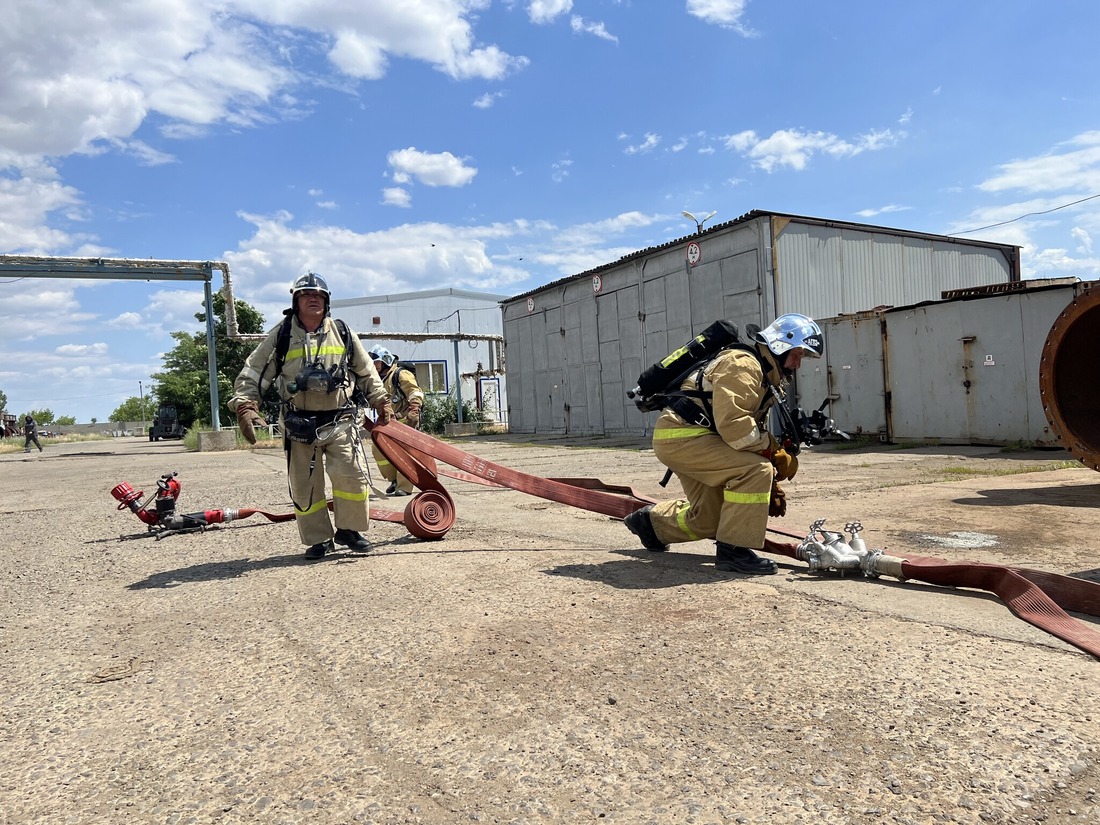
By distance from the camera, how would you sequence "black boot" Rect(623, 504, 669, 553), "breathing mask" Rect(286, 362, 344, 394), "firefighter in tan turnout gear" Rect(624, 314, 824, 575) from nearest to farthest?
"firefighter in tan turnout gear" Rect(624, 314, 824, 575) < "black boot" Rect(623, 504, 669, 553) < "breathing mask" Rect(286, 362, 344, 394)

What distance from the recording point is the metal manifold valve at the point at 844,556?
3799 mm

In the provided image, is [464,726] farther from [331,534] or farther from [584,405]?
[584,405]

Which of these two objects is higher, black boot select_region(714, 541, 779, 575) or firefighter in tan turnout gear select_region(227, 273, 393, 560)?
firefighter in tan turnout gear select_region(227, 273, 393, 560)

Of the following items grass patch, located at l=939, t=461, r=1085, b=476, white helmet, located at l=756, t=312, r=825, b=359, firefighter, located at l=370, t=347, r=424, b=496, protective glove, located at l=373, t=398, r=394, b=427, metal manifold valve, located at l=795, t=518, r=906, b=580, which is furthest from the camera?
firefighter, located at l=370, t=347, r=424, b=496

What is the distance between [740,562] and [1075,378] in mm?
4579

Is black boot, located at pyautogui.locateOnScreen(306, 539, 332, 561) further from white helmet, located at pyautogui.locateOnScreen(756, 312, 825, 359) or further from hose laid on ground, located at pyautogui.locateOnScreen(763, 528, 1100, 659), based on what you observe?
hose laid on ground, located at pyautogui.locateOnScreen(763, 528, 1100, 659)

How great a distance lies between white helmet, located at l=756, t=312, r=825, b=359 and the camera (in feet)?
13.8

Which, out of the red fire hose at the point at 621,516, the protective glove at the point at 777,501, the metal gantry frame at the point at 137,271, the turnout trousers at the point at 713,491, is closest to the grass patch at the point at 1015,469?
the red fire hose at the point at 621,516

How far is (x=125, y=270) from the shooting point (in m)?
24.7

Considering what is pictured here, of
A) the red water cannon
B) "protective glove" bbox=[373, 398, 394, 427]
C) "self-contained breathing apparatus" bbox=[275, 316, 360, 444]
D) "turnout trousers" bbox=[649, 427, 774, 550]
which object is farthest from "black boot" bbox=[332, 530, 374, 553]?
"turnout trousers" bbox=[649, 427, 774, 550]

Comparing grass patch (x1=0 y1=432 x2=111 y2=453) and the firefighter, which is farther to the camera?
grass patch (x1=0 y1=432 x2=111 y2=453)

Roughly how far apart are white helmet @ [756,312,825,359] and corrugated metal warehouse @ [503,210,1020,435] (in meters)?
11.5

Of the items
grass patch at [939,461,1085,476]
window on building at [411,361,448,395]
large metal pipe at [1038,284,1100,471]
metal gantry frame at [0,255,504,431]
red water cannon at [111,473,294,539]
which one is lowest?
grass patch at [939,461,1085,476]

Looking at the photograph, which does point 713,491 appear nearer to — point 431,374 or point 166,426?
point 431,374
